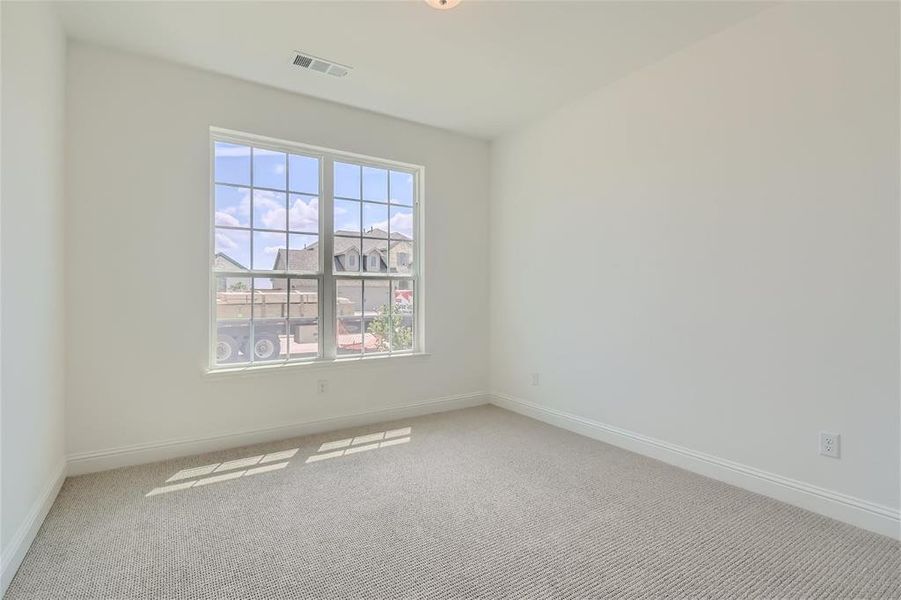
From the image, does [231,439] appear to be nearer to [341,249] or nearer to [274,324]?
[274,324]

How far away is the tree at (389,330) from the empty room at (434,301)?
0.04 meters

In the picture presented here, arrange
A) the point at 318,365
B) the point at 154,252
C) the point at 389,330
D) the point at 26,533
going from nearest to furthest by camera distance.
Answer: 1. the point at 26,533
2. the point at 154,252
3. the point at 318,365
4. the point at 389,330

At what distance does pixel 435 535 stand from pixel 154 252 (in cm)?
251

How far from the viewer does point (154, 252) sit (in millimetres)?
2920

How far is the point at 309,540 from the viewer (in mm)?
2012

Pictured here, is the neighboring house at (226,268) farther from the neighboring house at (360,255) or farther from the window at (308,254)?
the neighboring house at (360,255)

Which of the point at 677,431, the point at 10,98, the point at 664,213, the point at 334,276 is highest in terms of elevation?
the point at 10,98

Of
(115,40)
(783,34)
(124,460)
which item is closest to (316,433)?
(124,460)

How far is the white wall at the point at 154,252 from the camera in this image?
2.71 metres

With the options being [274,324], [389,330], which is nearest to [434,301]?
[389,330]

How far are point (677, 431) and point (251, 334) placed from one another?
10.1 feet

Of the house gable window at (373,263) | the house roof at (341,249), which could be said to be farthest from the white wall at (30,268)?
the house gable window at (373,263)

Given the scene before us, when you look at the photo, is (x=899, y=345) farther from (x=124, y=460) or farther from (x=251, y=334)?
(x=124, y=460)

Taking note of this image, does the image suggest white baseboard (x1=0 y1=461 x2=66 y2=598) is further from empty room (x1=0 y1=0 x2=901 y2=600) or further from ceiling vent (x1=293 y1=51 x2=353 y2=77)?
ceiling vent (x1=293 y1=51 x2=353 y2=77)
